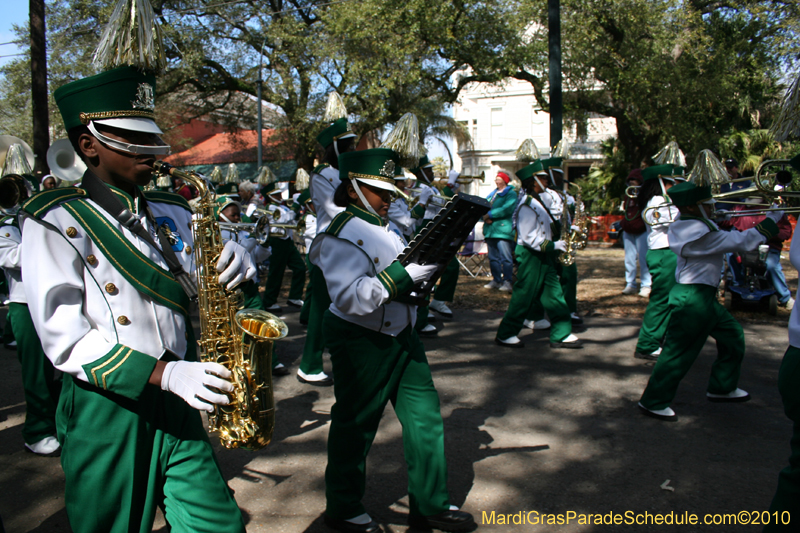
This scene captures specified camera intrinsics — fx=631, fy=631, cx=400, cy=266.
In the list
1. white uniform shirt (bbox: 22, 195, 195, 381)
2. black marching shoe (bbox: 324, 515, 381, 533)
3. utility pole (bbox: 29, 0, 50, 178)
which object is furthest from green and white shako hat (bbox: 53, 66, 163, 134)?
utility pole (bbox: 29, 0, 50, 178)

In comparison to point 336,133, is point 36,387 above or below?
below

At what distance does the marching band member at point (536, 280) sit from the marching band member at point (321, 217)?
224 cm

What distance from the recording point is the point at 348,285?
313 cm

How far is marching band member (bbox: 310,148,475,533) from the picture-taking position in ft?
10.6

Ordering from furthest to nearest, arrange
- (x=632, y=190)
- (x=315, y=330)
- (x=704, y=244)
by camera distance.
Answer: (x=632, y=190) < (x=315, y=330) < (x=704, y=244)

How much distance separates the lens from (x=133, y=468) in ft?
6.93

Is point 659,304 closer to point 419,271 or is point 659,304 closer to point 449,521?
point 449,521

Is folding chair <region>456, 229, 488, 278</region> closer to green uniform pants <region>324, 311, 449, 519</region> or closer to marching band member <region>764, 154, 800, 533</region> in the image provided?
green uniform pants <region>324, 311, 449, 519</region>

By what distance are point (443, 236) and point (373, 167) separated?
61 centimetres

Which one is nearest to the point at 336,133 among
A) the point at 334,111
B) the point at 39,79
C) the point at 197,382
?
the point at 334,111

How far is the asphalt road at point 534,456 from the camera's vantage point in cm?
359

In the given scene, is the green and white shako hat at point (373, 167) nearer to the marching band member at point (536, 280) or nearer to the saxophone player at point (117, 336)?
the saxophone player at point (117, 336)

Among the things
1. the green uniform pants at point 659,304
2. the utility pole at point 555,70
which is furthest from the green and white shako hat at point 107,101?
the utility pole at point 555,70

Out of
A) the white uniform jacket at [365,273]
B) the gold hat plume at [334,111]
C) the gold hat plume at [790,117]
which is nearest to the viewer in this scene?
the gold hat plume at [790,117]
